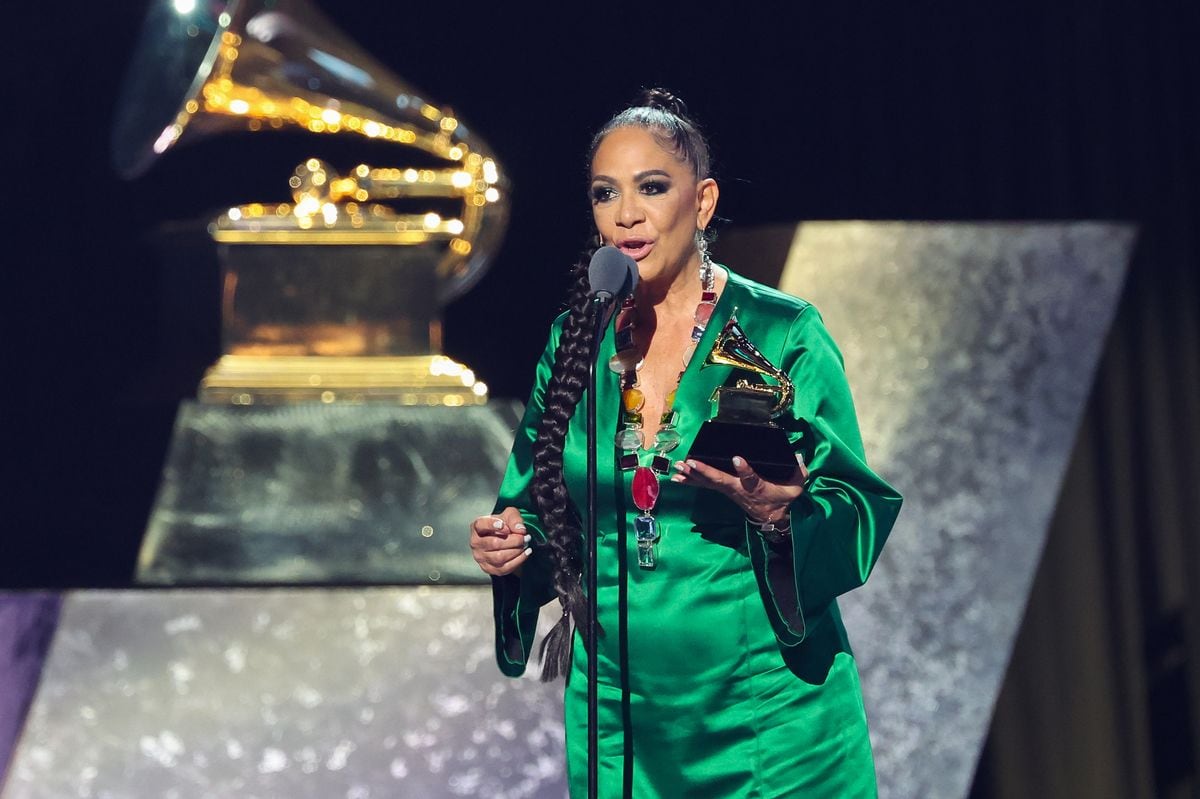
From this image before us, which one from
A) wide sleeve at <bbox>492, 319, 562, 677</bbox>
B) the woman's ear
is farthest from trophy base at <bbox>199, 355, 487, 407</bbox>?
the woman's ear

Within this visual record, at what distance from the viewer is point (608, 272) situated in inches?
51.3

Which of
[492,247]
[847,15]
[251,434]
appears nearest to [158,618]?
[251,434]

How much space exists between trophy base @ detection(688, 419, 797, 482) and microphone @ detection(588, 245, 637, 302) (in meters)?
0.15

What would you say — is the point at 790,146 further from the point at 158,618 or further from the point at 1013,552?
the point at 158,618

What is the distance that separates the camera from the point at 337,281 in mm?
2838

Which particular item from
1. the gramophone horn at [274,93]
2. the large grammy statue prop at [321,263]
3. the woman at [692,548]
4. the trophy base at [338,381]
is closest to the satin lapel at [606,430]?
the woman at [692,548]

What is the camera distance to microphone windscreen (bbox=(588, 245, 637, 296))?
4.26ft

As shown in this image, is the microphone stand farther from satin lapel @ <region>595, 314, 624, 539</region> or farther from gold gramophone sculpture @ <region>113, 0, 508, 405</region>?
gold gramophone sculpture @ <region>113, 0, 508, 405</region>

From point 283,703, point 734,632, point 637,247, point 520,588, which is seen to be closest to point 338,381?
point 283,703

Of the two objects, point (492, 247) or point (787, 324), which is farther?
point (492, 247)

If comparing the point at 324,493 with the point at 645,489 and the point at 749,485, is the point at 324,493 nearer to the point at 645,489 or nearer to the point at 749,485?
the point at 645,489

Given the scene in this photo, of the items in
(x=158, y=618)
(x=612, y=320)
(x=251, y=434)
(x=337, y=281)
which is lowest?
(x=158, y=618)

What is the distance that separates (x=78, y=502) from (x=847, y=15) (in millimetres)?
1660

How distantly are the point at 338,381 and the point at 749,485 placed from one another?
1.63 metres
